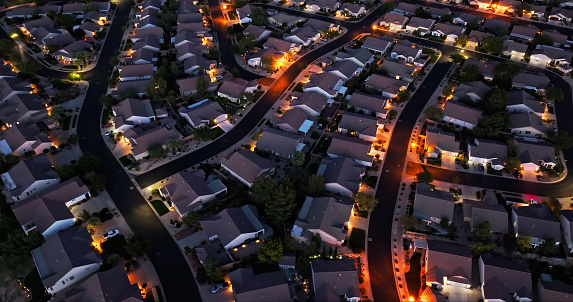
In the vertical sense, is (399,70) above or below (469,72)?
below

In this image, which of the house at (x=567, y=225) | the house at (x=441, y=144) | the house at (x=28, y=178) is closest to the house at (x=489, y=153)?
the house at (x=441, y=144)

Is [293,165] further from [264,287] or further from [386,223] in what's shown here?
[264,287]

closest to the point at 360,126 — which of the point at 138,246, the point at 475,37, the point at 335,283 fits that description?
the point at 335,283

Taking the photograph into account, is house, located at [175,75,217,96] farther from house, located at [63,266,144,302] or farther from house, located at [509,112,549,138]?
house, located at [509,112,549,138]

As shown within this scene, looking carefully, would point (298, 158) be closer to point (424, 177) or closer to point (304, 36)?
point (424, 177)

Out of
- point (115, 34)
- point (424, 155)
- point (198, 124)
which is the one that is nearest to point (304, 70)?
point (198, 124)
